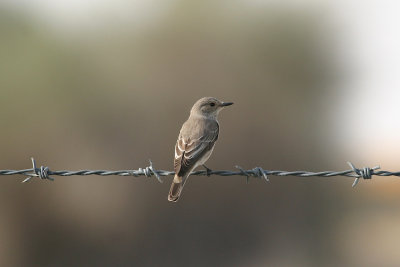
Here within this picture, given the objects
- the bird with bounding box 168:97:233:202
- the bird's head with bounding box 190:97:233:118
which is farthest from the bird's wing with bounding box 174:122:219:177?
the bird's head with bounding box 190:97:233:118

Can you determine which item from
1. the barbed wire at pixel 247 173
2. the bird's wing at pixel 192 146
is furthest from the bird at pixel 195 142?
the barbed wire at pixel 247 173

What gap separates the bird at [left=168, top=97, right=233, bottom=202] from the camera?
330 inches

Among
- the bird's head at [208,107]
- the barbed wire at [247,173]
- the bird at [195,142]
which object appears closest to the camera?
the barbed wire at [247,173]

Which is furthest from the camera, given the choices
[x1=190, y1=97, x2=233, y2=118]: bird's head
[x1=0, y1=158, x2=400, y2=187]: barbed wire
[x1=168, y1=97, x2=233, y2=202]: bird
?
[x1=190, y1=97, x2=233, y2=118]: bird's head

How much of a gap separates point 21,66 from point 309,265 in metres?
12.7

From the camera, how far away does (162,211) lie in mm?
21391

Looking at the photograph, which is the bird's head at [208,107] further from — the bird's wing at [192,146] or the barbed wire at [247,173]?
the barbed wire at [247,173]

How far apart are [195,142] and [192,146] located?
0.51ft

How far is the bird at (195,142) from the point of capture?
838cm

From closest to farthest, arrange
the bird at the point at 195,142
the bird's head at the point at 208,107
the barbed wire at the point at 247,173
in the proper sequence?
the barbed wire at the point at 247,173, the bird at the point at 195,142, the bird's head at the point at 208,107

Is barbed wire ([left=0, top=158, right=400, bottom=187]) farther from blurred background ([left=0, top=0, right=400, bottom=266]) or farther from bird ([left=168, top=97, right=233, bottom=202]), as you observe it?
blurred background ([left=0, top=0, right=400, bottom=266])

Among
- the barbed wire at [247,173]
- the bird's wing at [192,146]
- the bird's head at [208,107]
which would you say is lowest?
the barbed wire at [247,173]

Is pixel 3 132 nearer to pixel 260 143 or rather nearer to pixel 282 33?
pixel 260 143

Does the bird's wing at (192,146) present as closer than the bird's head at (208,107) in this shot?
Yes
